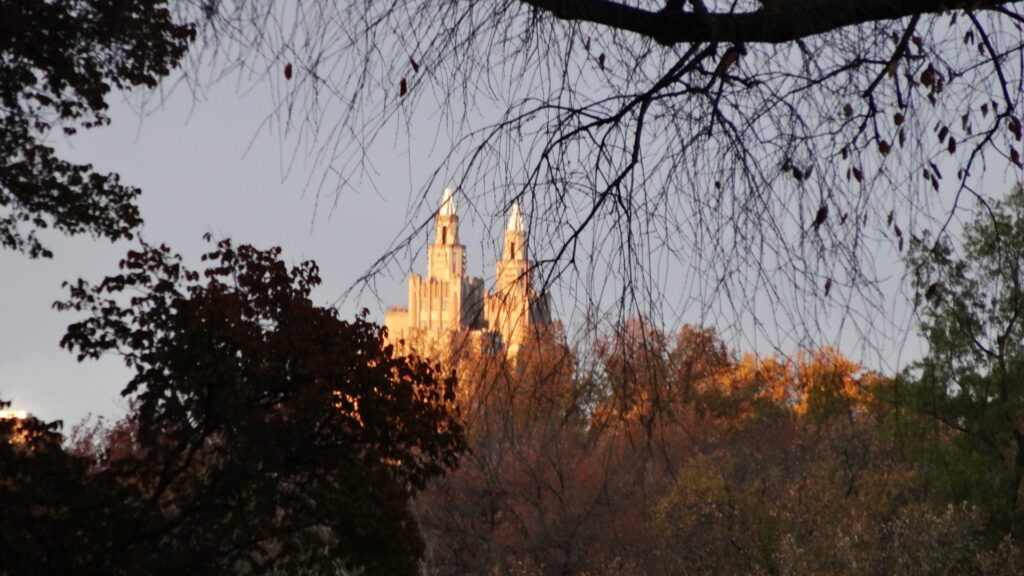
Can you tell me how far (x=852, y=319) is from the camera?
10.4ft

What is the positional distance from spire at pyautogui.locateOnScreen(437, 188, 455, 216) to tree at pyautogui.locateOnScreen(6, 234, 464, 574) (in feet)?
15.1

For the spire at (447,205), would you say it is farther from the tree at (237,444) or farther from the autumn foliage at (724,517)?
the autumn foliage at (724,517)

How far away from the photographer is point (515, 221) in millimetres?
3336

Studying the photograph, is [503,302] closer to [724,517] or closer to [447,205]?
[447,205]

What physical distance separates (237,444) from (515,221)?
546cm

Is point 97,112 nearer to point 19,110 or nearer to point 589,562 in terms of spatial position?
point 19,110

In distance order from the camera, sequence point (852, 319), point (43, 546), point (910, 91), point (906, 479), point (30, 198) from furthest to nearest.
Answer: point (906, 479), point (30, 198), point (43, 546), point (910, 91), point (852, 319)

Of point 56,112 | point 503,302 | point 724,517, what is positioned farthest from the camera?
point 724,517

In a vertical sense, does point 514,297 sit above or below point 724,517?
below

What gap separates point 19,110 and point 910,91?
238 inches

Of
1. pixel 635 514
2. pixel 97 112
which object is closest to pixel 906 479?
pixel 635 514

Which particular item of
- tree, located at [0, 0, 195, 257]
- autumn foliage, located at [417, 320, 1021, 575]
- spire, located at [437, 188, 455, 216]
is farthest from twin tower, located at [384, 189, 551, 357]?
autumn foliage, located at [417, 320, 1021, 575]

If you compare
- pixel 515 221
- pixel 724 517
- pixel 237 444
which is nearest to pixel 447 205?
pixel 515 221

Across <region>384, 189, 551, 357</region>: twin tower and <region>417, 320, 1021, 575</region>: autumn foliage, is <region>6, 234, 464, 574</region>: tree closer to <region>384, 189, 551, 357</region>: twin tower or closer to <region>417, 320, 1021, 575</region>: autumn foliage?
<region>384, 189, 551, 357</region>: twin tower
